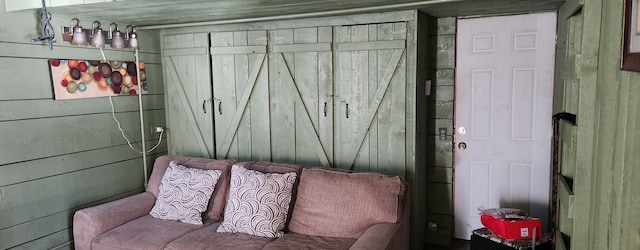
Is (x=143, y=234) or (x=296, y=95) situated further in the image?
(x=296, y=95)

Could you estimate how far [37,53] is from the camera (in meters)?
3.06

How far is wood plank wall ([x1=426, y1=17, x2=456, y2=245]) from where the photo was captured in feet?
12.0

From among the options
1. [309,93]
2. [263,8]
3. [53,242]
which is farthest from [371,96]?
[53,242]

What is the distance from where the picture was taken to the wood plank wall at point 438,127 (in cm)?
365

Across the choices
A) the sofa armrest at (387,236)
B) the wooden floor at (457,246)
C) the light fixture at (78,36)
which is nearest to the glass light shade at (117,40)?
the light fixture at (78,36)

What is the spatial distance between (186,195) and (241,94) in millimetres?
1059

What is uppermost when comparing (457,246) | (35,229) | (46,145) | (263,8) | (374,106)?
(263,8)

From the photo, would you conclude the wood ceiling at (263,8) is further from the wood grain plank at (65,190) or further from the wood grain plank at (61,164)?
the wood grain plank at (65,190)

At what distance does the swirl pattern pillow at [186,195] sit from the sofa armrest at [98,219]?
0.61 feet

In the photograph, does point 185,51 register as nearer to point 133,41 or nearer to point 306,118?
point 133,41

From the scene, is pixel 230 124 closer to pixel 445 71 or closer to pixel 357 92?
pixel 357 92

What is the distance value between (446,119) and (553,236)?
1.28 meters

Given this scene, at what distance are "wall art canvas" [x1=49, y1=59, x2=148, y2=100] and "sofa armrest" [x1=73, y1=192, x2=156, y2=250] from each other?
888mm

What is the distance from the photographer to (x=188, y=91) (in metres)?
4.04
